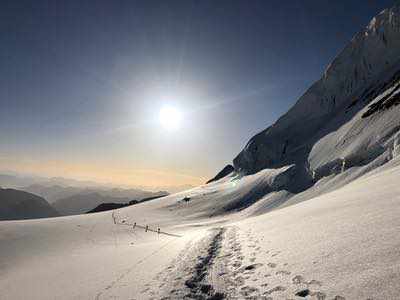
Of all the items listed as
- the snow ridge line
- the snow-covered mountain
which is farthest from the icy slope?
the snow-covered mountain

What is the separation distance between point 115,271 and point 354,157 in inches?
1338

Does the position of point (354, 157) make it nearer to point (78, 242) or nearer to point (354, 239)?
point (354, 239)

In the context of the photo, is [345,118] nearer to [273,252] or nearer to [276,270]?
[273,252]

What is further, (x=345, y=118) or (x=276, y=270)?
(x=345, y=118)

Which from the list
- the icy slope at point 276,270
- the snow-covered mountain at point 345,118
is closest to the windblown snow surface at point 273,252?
the icy slope at point 276,270

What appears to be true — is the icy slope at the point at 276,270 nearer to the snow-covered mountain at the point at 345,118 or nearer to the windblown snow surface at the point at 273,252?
the windblown snow surface at the point at 273,252

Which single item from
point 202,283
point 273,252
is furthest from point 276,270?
point 202,283

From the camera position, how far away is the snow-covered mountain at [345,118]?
118 feet

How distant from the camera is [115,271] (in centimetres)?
1149

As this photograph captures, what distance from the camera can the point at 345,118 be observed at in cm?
5428

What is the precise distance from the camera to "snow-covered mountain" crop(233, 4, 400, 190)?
3600cm

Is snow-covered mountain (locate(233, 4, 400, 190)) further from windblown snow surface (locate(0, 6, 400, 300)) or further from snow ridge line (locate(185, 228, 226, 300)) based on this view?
snow ridge line (locate(185, 228, 226, 300))

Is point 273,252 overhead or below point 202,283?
overhead

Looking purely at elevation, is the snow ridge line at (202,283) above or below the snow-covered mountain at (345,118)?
below
